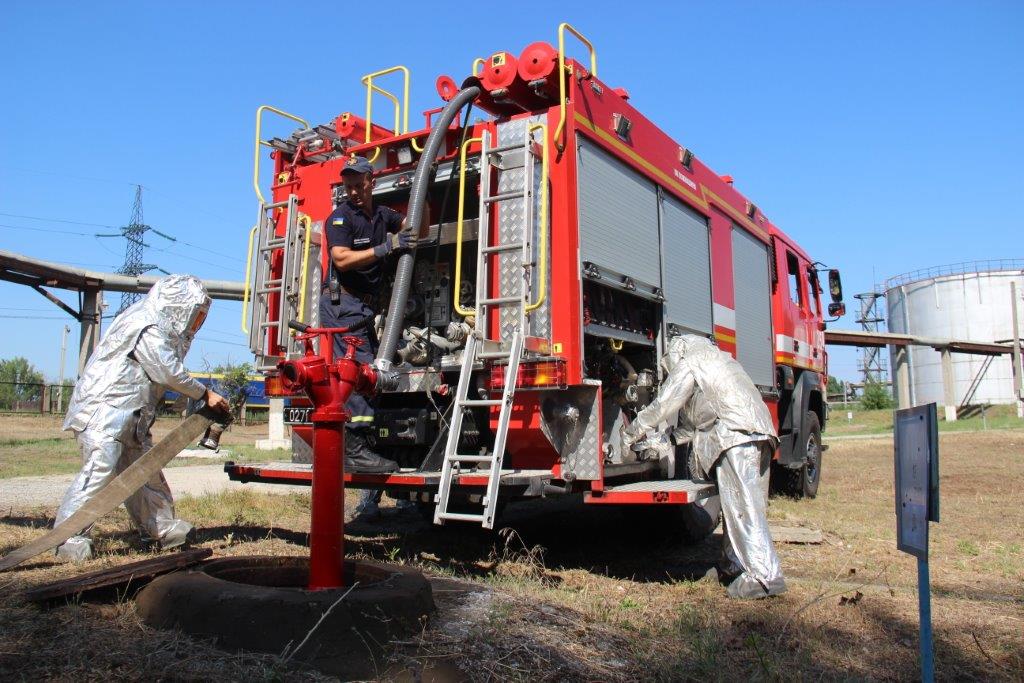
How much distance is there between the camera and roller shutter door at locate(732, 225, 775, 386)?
336 inches

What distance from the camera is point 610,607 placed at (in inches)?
174

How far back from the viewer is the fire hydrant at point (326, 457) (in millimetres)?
3482

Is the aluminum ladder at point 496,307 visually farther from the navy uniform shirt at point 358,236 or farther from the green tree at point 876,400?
the green tree at point 876,400

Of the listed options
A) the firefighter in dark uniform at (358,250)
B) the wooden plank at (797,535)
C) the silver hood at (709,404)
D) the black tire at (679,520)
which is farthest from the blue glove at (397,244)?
the wooden plank at (797,535)

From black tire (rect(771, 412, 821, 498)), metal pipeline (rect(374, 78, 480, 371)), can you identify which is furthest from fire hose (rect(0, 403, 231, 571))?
black tire (rect(771, 412, 821, 498))

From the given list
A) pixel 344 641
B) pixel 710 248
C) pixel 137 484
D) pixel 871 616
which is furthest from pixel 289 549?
pixel 710 248

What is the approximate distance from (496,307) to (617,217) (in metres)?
1.27

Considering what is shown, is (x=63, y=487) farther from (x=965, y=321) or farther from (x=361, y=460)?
(x=965, y=321)

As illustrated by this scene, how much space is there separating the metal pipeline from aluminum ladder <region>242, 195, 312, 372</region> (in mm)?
1146

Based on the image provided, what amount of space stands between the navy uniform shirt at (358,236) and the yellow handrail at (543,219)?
1346 millimetres

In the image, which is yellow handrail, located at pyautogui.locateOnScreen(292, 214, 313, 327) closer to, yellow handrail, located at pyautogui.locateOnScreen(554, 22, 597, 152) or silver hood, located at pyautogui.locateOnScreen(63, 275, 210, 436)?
silver hood, located at pyautogui.locateOnScreen(63, 275, 210, 436)

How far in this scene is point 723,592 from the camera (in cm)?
520

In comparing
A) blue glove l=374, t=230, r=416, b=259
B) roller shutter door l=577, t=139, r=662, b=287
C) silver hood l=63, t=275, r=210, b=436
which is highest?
roller shutter door l=577, t=139, r=662, b=287

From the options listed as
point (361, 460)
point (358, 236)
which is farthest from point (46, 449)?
point (361, 460)
